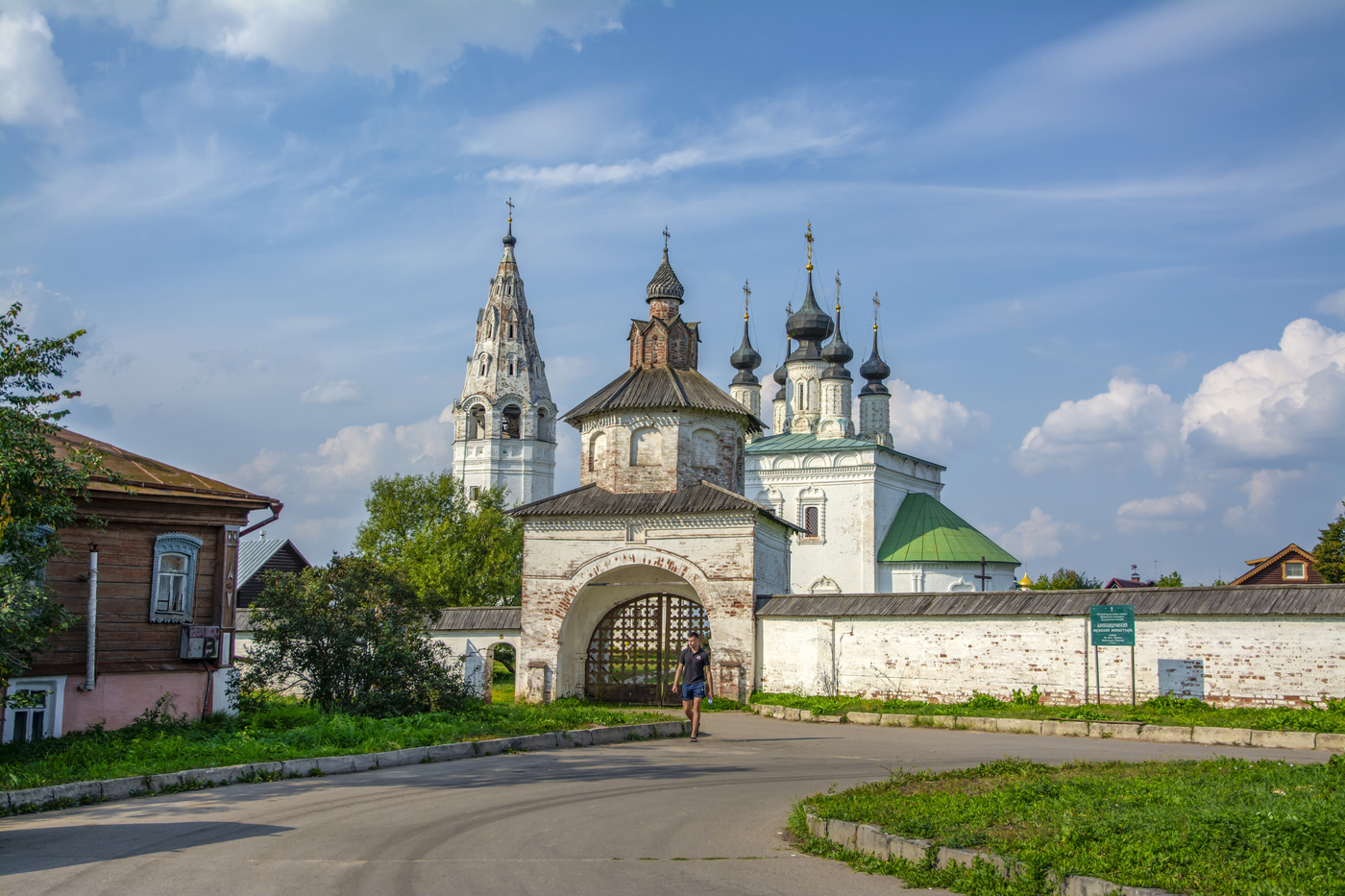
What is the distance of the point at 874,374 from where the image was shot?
54.4 m

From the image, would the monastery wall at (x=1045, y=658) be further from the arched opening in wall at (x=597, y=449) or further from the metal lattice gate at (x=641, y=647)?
the arched opening in wall at (x=597, y=449)

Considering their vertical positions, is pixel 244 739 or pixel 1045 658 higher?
pixel 1045 658

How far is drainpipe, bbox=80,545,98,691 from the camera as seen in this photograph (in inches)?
550

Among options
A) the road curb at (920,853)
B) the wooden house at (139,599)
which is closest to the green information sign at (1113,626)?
the road curb at (920,853)

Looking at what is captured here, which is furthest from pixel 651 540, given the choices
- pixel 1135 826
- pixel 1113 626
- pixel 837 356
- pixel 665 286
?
pixel 837 356

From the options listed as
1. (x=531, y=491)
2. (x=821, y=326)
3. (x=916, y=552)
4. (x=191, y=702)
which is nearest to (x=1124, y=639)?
(x=191, y=702)

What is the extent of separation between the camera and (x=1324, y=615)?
1697 cm

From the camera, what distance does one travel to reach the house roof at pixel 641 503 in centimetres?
2314

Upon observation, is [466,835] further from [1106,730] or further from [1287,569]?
[1287,569]

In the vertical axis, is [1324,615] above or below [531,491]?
below

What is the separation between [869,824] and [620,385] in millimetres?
19270

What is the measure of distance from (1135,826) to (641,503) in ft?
58.4

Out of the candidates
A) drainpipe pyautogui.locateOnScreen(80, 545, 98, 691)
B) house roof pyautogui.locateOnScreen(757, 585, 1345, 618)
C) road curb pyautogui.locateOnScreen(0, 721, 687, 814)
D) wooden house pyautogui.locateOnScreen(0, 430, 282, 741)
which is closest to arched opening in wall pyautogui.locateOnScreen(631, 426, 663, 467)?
house roof pyautogui.locateOnScreen(757, 585, 1345, 618)

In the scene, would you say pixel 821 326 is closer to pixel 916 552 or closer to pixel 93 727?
pixel 916 552
